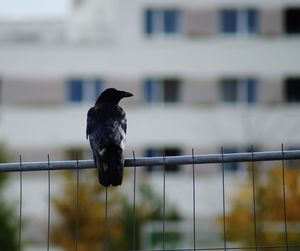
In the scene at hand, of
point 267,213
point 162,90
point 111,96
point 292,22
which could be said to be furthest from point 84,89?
point 111,96

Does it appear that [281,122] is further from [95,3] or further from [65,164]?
[65,164]

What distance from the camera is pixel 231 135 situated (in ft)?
133

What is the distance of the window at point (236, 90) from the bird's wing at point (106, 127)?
30965 millimetres

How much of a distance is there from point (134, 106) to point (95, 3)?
6404mm

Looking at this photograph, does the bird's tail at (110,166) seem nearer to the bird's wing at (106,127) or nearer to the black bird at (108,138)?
the black bird at (108,138)

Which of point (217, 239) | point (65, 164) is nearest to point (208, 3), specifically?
point (217, 239)

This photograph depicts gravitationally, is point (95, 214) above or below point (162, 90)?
below

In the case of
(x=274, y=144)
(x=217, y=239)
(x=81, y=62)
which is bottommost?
(x=217, y=239)

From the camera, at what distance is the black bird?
26.0 ft

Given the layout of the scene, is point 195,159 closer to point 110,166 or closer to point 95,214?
point 110,166

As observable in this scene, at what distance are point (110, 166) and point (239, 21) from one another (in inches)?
1294

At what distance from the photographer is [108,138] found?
338 inches

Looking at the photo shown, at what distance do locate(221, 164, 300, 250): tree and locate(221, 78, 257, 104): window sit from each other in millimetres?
6137

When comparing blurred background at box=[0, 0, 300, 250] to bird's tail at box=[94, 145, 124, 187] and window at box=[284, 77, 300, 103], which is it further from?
bird's tail at box=[94, 145, 124, 187]
